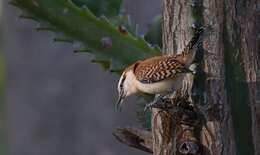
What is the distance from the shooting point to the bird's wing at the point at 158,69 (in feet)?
9.78

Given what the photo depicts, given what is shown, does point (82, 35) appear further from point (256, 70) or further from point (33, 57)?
point (33, 57)

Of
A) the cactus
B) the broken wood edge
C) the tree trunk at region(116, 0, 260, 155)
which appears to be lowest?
the broken wood edge

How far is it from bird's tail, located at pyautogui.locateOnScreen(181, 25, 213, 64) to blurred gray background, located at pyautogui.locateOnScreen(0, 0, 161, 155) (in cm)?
292

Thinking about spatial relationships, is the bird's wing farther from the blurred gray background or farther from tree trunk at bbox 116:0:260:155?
the blurred gray background

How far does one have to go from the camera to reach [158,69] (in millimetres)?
3156

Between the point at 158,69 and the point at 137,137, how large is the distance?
0.24 meters

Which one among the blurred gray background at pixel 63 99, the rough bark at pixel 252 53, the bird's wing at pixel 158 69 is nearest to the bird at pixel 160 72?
the bird's wing at pixel 158 69

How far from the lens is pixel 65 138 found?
6.01 m

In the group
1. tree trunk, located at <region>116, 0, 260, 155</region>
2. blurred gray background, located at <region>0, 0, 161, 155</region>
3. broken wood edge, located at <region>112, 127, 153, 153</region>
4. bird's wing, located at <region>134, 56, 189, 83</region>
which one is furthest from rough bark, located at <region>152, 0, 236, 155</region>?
blurred gray background, located at <region>0, 0, 161, 155</region>

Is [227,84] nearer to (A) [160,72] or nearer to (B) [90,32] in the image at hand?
(A) [160,72]

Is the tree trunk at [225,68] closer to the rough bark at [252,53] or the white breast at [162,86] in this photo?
the rough bark at [252,53]

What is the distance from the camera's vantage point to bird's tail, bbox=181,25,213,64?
9.17ft

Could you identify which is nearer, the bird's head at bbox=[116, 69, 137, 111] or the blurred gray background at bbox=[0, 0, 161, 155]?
the bird's head at bbox=[116, 69, 137, 111]

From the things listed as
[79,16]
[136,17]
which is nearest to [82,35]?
[79,16]
